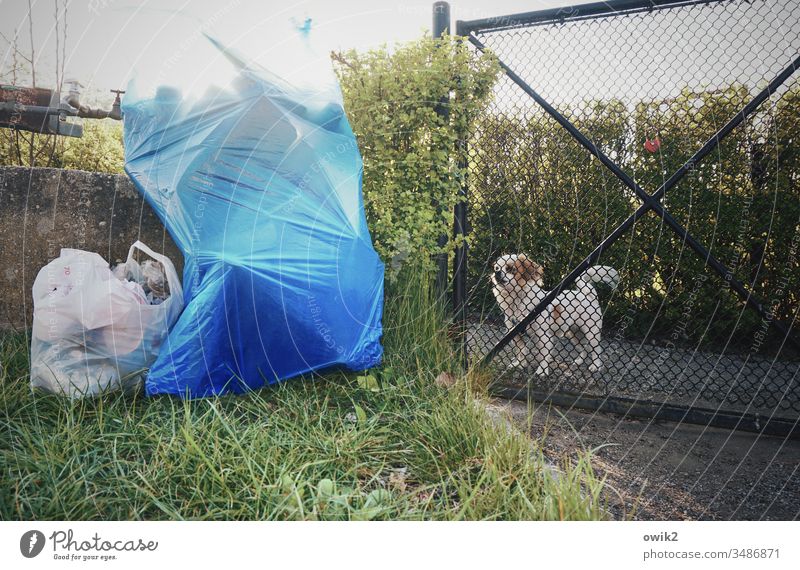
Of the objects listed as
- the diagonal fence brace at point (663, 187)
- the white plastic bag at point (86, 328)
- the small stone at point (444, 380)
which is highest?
the diagonal fence brace at point (663, 187)

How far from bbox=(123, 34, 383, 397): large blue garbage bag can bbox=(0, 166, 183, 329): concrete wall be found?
14.2 inches

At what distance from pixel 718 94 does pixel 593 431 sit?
6.05 feet

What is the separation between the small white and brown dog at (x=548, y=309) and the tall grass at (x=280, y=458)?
94 centimetres

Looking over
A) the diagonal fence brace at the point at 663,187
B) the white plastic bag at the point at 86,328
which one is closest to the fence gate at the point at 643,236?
the diagonal fence brace at the point at 663,187

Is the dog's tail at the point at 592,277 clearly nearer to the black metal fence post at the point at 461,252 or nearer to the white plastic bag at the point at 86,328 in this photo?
the black metal fence post at the point at 461,252

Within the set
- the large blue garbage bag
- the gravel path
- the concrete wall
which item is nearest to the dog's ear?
the gravel path

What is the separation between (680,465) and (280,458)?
154cm

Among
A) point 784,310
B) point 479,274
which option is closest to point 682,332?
point 784,310

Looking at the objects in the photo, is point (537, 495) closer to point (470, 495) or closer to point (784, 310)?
point (470, 495)

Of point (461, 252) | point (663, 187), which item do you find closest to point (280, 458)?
point (461, 252)

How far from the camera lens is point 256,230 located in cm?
178

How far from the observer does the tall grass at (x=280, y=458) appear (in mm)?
1281

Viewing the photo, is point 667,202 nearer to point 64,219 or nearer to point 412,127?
point 412,127

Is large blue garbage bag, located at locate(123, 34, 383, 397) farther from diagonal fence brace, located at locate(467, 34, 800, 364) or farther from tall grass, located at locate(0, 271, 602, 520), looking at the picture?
diagonal fence brace, located at locate(467, 34, 800, 364)
